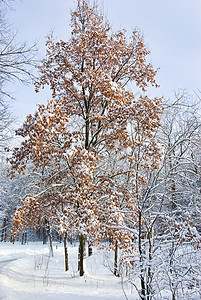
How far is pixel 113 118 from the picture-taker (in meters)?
6.57

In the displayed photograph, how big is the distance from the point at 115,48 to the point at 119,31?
0.81 metres

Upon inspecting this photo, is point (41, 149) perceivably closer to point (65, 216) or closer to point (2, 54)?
point (65, 216)

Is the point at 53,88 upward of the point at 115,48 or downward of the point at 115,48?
downward

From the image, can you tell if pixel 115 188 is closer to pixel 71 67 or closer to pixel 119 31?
pixel 71 67

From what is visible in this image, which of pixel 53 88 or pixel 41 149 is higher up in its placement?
pixel 53 88

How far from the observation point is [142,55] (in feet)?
24.4

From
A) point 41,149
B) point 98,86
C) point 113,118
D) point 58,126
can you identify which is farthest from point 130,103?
point 41,149

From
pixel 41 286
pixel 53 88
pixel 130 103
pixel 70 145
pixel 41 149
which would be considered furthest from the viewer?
pixel 53 88

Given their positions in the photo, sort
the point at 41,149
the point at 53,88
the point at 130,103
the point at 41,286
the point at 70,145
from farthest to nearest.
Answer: the point at 53,88 → the point at 130,103 → the point at 41,286 → the point at 70,145 → the point at 41,149

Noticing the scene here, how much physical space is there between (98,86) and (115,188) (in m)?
3.01

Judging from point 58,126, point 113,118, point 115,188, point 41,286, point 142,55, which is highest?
point 142,55

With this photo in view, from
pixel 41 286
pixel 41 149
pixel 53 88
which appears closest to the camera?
pixel 41 149

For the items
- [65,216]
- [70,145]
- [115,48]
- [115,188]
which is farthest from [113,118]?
[65,216]

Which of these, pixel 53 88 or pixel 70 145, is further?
pixel 53 88
